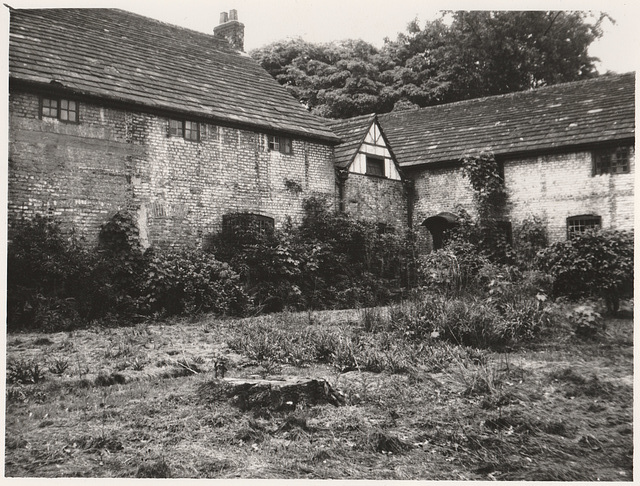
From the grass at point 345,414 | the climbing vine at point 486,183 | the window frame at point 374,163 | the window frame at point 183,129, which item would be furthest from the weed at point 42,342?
the climbing vine at point 486,183

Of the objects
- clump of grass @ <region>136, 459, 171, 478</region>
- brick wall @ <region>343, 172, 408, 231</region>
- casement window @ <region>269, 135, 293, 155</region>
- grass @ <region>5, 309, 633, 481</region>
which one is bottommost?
clump of grass @ <region>136, 459, 171, 478</region>

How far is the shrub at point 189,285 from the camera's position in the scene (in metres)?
Result: 12.7

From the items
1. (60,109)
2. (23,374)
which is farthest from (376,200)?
(23,374)

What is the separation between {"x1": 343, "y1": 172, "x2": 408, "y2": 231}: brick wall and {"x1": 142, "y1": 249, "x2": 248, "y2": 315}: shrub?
6610 millimetres

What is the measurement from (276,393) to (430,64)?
27376mm

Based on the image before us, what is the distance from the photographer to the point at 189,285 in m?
12.9

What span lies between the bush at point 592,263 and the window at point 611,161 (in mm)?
5296

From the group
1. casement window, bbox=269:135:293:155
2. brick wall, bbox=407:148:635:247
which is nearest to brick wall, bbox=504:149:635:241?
brick wall, bbox=407:148:635:247

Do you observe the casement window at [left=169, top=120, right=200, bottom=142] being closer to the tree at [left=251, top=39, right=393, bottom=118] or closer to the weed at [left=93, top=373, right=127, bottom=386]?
the weed at [left=93, top=373, right=127, bottom=386]

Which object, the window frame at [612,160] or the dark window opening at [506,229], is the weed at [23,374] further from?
the window frame at [612,160]

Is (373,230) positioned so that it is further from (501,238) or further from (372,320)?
(372,320)

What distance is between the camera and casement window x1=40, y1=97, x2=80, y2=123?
12609 millimetres

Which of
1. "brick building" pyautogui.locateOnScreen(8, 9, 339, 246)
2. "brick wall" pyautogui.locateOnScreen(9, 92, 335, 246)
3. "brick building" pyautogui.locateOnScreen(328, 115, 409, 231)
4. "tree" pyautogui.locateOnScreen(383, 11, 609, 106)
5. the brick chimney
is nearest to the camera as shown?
"brick wall" pyautogui.locateOnScreen(9, 92, 335, 246)

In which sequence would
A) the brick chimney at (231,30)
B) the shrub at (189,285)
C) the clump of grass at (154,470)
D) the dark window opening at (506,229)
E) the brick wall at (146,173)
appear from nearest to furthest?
the clump of grass at (154,470)
the brick wall at (146,173)
the shrub at (189,285)
the dark window opening at (506,229)
the brick chimney at (231,30)
